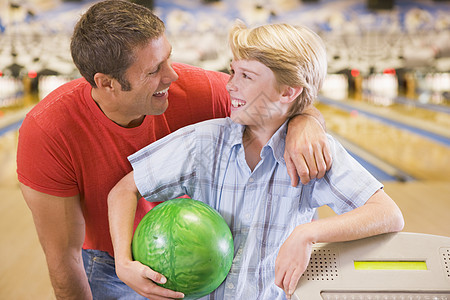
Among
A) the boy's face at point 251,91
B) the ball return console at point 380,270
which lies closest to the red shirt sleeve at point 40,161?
the boy's face at point 251,91

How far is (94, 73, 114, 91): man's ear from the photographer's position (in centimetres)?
124

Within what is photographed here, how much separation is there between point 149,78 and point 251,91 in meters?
0.32

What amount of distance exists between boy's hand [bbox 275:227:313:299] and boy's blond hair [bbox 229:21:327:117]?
366 mm

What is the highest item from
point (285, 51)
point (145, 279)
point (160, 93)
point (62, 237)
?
point (285, 51)

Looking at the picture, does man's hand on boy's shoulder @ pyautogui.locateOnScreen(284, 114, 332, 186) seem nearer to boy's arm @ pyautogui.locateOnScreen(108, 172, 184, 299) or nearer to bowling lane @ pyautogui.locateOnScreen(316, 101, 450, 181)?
boy's arm @ pyautogui.locateOnScreen(108, 172, 184, 299)

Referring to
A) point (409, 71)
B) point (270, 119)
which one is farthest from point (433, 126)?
point (270, 119)

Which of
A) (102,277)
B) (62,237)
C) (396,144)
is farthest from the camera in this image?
(396,144)

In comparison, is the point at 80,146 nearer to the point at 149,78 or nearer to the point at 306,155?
the point at 149,78

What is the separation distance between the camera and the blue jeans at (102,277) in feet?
4.66

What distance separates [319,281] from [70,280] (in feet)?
2.85

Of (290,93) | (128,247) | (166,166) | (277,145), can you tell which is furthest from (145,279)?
(290,93)

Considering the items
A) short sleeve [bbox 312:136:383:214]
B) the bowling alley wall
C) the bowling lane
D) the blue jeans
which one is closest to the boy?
short sleeve [bbox 312:136:383:214]

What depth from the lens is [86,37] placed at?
3.91 feet

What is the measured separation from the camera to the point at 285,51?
1.02m
